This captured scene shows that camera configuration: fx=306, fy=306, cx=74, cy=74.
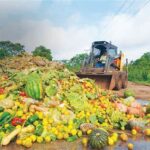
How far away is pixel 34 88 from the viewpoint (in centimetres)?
825

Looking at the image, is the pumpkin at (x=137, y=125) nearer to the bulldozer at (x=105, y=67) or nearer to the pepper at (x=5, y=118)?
the pepper at (x=5, y=118)

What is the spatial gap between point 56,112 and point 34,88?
1003 mm

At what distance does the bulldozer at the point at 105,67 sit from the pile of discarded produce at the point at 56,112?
8.01m

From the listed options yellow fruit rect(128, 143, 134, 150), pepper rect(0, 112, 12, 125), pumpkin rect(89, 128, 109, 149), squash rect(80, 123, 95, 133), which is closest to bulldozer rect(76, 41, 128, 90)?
squash rect(80, 123, 95, 133)

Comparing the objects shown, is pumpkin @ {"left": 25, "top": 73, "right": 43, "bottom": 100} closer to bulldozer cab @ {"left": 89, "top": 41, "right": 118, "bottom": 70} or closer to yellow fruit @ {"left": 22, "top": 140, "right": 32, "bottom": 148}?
yellow fruit @ {"left": 22, "top": 140, "right": 32, "bottom": 148}

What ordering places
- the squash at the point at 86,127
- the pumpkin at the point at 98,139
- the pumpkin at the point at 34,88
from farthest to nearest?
the pumpkin at the point at 34,88
the squash at the point at 86,127
the pumpkin at the point at 98,139

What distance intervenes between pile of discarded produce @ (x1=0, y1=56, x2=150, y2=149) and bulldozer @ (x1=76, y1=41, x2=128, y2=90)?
8008 millimetres

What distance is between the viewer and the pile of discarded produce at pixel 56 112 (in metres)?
6.67

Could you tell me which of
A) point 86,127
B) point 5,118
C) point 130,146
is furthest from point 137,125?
point 5,118

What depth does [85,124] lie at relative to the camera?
7324mm

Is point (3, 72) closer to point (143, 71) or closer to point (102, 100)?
point (102, 100)

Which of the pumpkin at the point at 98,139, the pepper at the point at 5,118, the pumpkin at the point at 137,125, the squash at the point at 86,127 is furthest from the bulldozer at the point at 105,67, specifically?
the pumpkin at the point at 98,139

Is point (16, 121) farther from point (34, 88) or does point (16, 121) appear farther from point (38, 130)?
point (34, 88)

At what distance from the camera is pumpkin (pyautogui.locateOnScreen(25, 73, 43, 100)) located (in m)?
8.21
